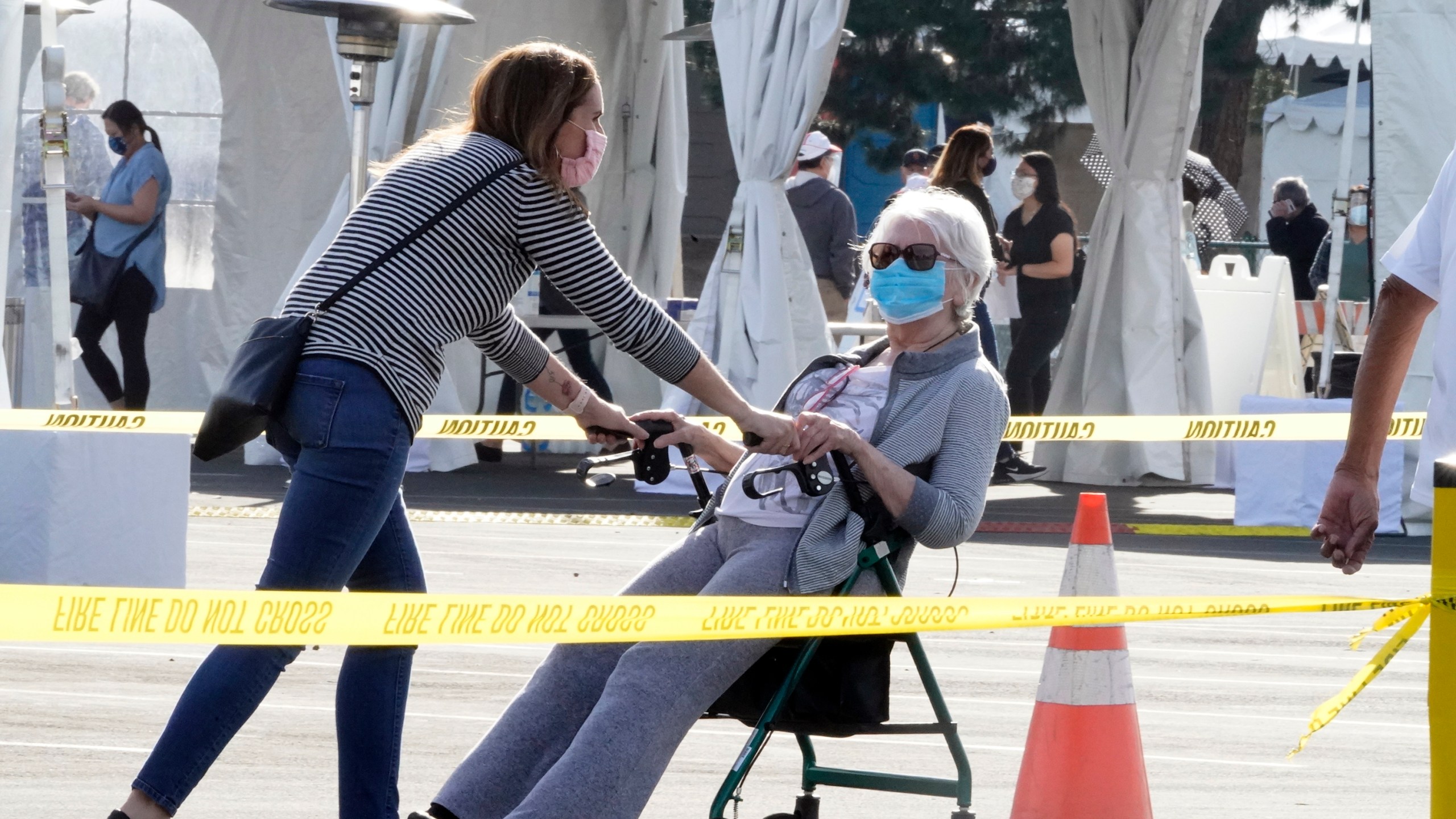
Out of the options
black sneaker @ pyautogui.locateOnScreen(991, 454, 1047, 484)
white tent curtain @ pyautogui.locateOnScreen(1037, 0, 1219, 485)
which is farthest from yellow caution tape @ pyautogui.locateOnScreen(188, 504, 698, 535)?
black sneaker @ pyautogui.locateOnScreen(991, 454, 1047, 484)

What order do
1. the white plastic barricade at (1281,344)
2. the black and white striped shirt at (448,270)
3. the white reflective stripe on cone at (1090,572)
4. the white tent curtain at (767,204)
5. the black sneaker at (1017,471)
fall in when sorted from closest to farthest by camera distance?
the black and white striped shirt at (448,270)
the white reflective stripe on cone at (1090,572)
the white tent curtain at (767,204)
the black sneaker at (1017,471)
the white plastic barricade at (1281,344)

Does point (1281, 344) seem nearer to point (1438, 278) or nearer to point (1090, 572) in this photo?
point (1090, 572)

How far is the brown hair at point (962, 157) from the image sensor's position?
31.4 ft

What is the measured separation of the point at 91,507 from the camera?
675cm

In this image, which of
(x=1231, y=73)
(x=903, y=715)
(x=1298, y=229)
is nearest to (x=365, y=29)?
(x=903, y=715)

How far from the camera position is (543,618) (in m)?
3.26

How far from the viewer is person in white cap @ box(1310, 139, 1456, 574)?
3549 millimetres

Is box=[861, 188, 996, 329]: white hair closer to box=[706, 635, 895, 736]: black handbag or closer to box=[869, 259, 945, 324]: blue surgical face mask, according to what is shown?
box=[869, 259, 945, 324]: blue surgical face mask

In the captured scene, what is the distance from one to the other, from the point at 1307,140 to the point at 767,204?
1700cm

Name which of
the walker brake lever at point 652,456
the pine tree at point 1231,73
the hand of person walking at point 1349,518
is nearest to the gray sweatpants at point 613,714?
the walker brake lever at point 652,456

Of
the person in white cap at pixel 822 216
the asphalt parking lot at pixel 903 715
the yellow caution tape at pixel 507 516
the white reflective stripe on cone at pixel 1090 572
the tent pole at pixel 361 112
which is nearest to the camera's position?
the white reflective stripe on cone at pixel 1090 572

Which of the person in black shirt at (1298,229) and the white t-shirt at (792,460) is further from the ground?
the white t-shirt at (792,460)

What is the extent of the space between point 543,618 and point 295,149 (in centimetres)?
974

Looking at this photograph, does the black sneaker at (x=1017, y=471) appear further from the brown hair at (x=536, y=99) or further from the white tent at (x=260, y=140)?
the brown hair at (x=536, y=99)
